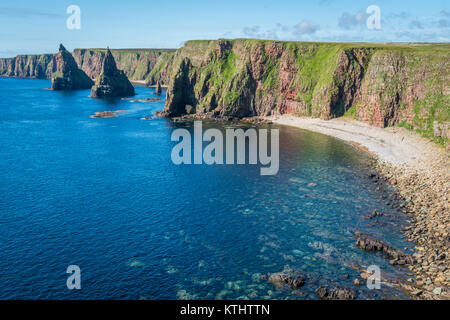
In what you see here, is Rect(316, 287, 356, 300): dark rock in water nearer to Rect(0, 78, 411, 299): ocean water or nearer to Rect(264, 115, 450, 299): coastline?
Rect(0, 78, 411, 299): ocean water

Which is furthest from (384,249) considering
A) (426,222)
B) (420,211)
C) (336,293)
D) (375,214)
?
(420,211)

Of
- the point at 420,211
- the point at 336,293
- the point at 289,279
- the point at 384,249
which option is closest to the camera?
the point at 336,293

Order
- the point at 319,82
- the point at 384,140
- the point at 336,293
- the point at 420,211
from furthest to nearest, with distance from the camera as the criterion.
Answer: the point at 319,82
the point at 384,140
the point at 420,211
the point at 336,293

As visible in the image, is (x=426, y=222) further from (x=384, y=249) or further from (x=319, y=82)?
(x=319, y=82)

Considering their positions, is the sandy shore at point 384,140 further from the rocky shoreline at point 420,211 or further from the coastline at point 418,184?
the rocky shoreline at point 420,211

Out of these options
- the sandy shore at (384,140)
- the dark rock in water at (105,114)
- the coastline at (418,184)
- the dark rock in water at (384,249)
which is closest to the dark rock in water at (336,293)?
the coastline at (418,184)

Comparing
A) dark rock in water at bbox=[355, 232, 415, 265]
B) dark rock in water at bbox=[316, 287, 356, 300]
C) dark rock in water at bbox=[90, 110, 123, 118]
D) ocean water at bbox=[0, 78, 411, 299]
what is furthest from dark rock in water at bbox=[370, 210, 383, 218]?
dark rock in water at bbox=[90, 110, 123, 118]

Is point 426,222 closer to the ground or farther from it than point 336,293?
farther from it

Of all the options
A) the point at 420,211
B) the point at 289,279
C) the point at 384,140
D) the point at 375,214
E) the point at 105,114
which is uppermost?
the point at 105,114
